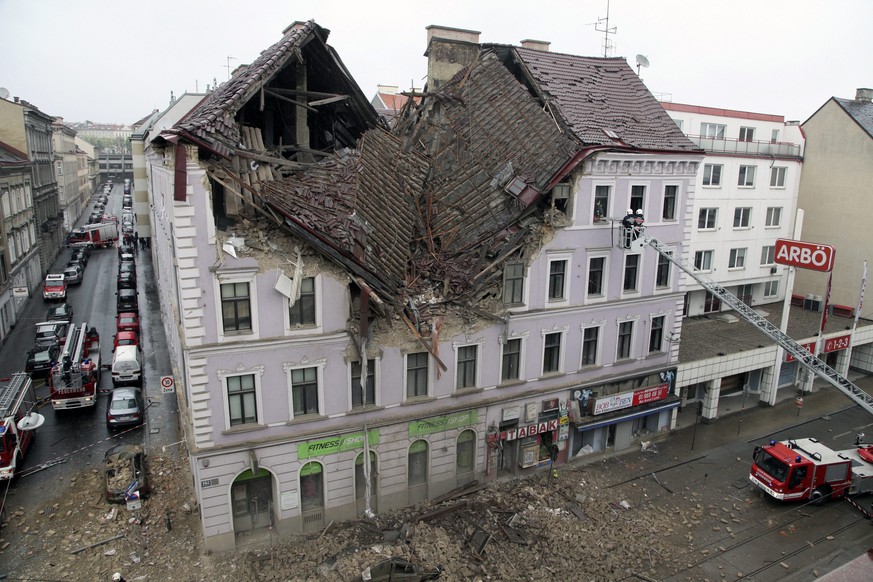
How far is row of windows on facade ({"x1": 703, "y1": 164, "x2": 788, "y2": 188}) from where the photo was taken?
34.9 meters

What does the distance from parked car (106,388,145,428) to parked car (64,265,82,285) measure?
33.3m

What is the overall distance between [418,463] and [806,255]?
20.1 meters

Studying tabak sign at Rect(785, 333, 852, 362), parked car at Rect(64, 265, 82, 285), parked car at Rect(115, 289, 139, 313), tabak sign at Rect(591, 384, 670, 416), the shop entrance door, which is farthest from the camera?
parked car at Rect(64, 265, 82, 285)

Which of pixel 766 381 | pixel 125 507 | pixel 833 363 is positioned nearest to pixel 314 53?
pixel 125 507

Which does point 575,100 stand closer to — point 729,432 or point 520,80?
point 520,80

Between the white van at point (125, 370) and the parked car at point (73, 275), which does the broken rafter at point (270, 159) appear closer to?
the white van at point (125, 370)

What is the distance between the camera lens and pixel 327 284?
19.8 metres

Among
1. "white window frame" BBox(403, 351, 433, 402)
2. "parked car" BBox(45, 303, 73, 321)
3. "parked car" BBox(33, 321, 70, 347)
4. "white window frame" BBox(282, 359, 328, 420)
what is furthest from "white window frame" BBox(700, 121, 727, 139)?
"parked car" BBox(45, 303, 73, 321)

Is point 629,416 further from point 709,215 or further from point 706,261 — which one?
point 709,215

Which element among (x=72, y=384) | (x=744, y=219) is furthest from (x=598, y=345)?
(x=72, y=384)

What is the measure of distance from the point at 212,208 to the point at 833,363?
40.1 metres

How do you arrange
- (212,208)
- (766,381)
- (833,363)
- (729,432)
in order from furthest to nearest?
1. (833,363)
2. (766,381)
3. (729,432)
4. (212,208)

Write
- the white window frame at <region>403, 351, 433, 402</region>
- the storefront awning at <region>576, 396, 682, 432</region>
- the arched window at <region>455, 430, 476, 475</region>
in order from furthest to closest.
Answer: the storefront awning at <region>576, 396, 682, 432</region> < the arched window at <region>455, 430, 476, 475</region> < the white window frame at <region>403, 351, 433, 402</region>

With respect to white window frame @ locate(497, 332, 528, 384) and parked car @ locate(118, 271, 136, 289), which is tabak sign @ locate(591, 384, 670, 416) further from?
parked car @ locate(118, 271, 136, 289)
